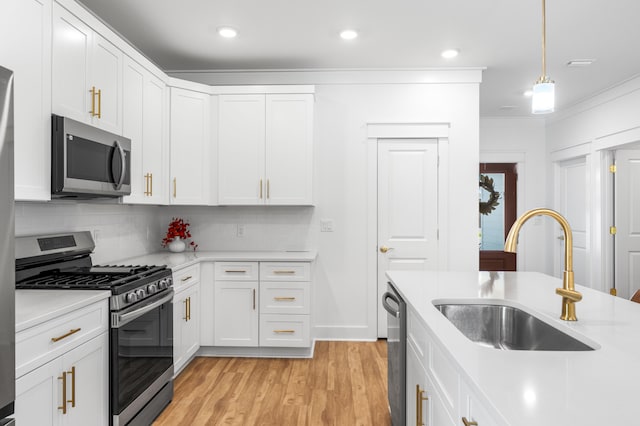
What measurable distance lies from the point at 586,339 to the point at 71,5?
110 inches

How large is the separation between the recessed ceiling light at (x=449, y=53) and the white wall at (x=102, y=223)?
307 centimetres

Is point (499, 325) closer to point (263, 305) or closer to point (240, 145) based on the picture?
point (263, 305)

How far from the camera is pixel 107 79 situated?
8.75 feet

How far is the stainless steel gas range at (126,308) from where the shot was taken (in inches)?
84.0

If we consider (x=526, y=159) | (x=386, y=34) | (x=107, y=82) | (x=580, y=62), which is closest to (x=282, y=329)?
(x=107, y=82)

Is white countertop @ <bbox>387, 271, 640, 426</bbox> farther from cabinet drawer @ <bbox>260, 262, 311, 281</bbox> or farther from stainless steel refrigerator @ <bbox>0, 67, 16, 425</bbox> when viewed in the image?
cabinet drawer @ <bbox>260, 262, 311, 281</bbox>

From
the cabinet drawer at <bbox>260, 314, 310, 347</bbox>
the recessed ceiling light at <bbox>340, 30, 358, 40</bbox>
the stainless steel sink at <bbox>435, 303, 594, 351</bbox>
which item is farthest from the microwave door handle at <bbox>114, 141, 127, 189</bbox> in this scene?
the stainless steel sink at <bbox>435, 303, 594, 351</bbox>

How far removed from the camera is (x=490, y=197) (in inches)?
259

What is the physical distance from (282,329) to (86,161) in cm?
207

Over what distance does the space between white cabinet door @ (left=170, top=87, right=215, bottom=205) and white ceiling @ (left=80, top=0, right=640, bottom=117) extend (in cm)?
46

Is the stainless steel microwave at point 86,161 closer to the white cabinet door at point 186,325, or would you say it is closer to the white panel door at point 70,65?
the white panel door at point 70,65

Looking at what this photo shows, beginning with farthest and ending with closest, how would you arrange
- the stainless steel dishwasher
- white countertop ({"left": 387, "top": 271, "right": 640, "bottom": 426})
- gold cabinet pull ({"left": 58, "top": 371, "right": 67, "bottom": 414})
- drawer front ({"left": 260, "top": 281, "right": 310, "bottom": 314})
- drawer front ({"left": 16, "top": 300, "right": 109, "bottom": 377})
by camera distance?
drawer front ({"left": 260, "top": 281, "right": 310, "bottom": 314})
the stainless steel dishwasher
gold cabinet pull ({"left": 58, "top": 371, "right": 67, "bottom": 414})
drawer front ({"left": 16, "top": 300, "right": 109, "bottom": 377})
white countertop ({"left": 387, "top": 271, "right": 640, "bottom": 426})

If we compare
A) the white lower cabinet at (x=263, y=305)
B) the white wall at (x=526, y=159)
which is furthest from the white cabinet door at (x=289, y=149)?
the white wall at (x=526, y=159)

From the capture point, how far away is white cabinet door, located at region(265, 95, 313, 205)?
12.8 ft
